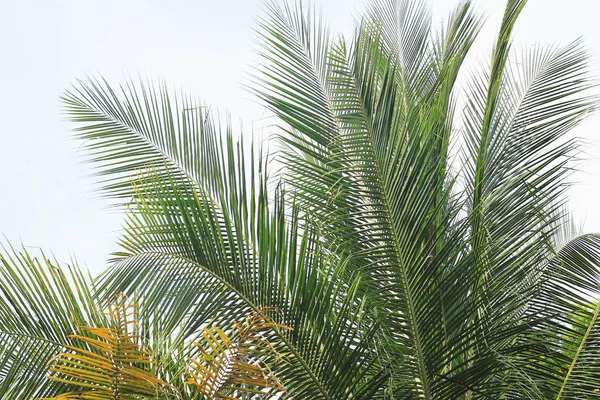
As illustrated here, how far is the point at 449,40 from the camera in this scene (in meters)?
5.04

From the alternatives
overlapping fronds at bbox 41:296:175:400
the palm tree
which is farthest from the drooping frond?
overlapping fronds at bbox 41:296:175:400

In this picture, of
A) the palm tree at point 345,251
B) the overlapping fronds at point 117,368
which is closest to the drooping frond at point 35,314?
the palm tree at point 345,251

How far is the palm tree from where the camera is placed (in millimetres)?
3213

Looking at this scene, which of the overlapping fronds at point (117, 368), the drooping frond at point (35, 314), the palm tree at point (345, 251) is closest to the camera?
the overlapping fronds at point (117, 368)

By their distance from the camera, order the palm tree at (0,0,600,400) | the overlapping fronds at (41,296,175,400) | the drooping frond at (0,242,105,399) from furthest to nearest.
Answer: the palm tree at (0,0,600,400) → the drooping frond at (0,242,105,399) → the overlapping fronds at (41,296,175,400)

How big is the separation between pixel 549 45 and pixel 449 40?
74cm

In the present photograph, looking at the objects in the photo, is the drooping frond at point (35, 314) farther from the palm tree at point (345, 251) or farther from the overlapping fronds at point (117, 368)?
the overlapping fronds at point (117, 368)

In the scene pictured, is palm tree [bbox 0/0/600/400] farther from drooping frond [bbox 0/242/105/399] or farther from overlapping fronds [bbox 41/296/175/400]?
overlapping fronds [bbox 41/296/175/400]

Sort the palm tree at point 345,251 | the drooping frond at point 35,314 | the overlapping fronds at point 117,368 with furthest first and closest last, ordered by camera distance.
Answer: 1. the palm tree at point 345,251
2. the drooping frond at point 35,314
3. the overlapping fronds at point 117,368

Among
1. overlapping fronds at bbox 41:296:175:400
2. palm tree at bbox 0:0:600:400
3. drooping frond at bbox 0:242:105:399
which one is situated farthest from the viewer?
palm tree at bbox 0:0:600:400

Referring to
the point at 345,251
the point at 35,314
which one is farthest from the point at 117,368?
the point at 345,251

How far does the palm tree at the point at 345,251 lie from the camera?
3.21 metres

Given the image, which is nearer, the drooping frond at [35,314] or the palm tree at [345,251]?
the drooping frond at [35,314]

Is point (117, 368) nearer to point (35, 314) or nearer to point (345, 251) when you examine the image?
point (35, 314)
